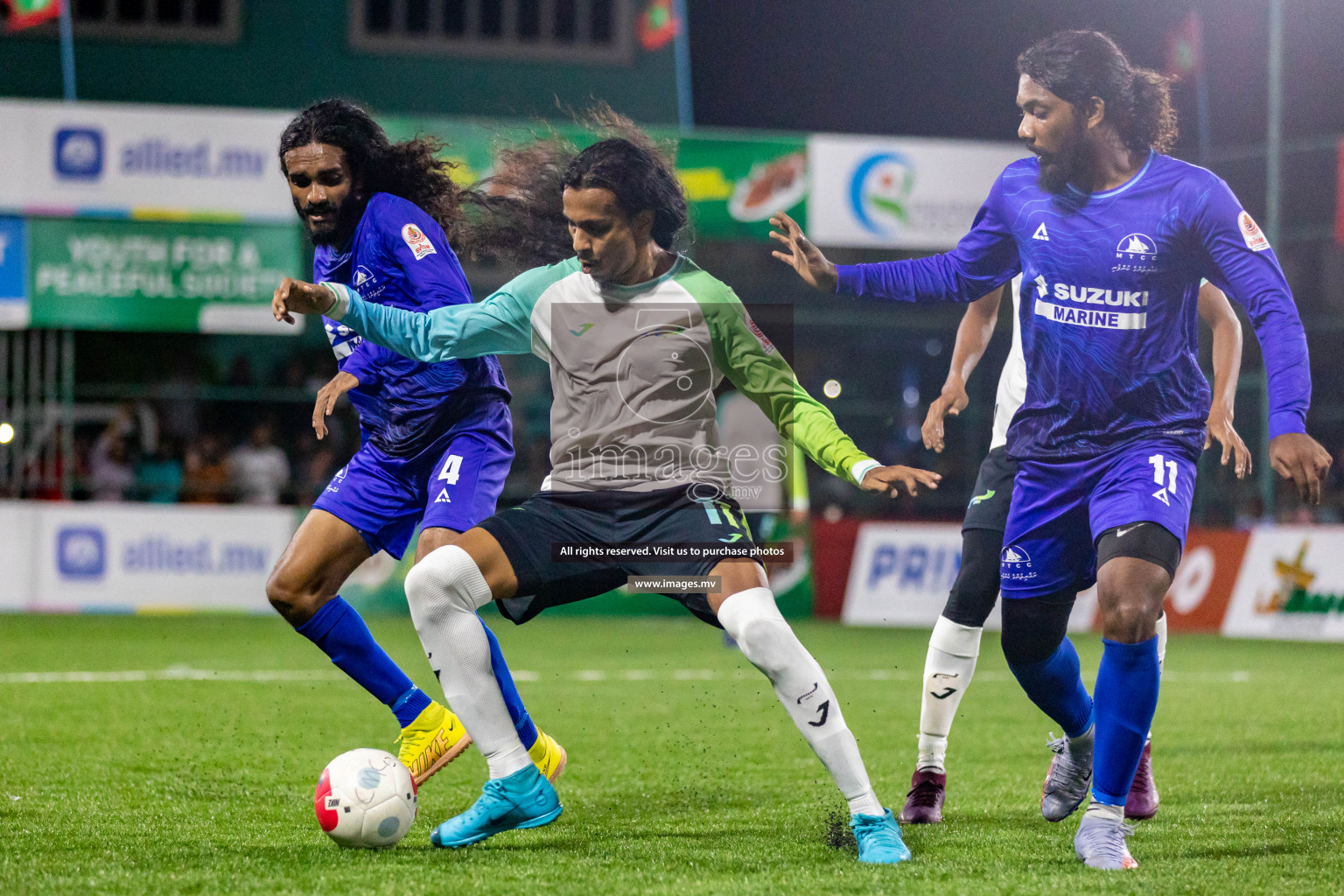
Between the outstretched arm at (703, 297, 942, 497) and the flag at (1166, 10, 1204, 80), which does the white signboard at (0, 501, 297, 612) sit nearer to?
the outstretched arm at (703, 297, 942, 497)

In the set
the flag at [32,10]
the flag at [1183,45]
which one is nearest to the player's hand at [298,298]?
the flag at [1183,45]

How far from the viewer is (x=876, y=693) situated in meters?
8.75

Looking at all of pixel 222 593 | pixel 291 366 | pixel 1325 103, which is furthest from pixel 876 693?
pixel 1325 103

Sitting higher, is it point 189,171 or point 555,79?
point 555,79

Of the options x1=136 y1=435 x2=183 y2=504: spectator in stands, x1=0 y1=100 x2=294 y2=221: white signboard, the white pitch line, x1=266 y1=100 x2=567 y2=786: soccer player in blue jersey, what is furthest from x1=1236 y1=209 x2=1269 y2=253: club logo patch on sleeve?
x1=136 y1=435 x2=183 y2=504: spectator in stands

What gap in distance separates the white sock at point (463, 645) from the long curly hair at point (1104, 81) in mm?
2162

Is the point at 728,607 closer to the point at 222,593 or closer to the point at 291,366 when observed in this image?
the point at 222,593

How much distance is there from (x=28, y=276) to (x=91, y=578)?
10.5ft

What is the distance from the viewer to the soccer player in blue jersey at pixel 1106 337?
3951mm

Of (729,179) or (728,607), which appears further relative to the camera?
(729,179)

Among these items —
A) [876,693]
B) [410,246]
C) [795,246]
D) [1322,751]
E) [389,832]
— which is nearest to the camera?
[389,832]

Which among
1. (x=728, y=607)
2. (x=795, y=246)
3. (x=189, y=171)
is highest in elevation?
(x=189, y=171)

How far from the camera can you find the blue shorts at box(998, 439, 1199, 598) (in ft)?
13.2

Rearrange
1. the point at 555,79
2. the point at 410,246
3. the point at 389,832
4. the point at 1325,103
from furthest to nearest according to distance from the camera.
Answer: the point at 555,79
the point at 1325,103
the point at 410,246
the point at 389,832
